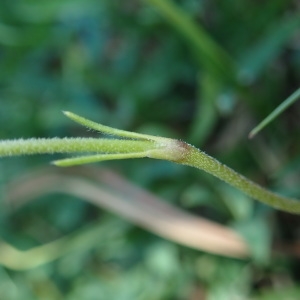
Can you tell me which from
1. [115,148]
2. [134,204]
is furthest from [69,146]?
[134,204]

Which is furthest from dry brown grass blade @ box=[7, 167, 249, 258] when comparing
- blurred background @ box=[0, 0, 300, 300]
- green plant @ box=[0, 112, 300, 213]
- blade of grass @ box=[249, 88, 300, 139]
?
green plant @ box=[0, 112, 300, 213]

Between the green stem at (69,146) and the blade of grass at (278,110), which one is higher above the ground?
the green stem at (69,146)

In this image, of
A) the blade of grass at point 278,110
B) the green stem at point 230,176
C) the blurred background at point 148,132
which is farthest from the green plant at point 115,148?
the blurred background at point 148,132

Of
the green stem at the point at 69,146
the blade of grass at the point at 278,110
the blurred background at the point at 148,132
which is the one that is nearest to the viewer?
the green stem at the point at 69,146

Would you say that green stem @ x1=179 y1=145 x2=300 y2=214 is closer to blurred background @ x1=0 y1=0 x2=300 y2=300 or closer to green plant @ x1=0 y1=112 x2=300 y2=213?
green plant @ x1=0 y1=112 x2=300 y2=213

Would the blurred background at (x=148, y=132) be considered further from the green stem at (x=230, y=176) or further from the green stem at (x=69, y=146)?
the green stem at (x=69, y=146)

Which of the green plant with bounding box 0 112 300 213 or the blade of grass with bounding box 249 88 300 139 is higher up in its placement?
the green plant with bounding box 0 112 300 213

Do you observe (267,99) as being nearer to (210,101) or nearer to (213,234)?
(210,101)

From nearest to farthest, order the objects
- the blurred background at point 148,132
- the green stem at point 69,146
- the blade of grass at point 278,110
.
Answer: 1. the green stem at point 69,146
2. the blade of grass at point 278,110
3. the blurred background at point 148,132
